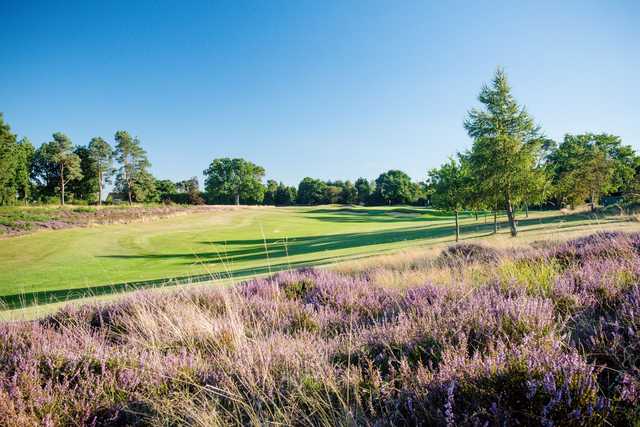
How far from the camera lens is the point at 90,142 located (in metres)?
68.2

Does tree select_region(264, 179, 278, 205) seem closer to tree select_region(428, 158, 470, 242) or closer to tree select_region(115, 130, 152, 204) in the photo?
tree select_region(115, 130, 152, 204)

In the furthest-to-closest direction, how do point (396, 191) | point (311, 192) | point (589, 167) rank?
point (311, 192)
point (396, 191)
point (589, 167)

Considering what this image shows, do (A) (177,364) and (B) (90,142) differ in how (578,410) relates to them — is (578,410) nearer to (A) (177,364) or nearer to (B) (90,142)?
(A) (177,364)

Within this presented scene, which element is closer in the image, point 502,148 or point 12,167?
point 502,148

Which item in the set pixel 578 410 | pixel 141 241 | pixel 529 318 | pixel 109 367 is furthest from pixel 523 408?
pixel 141 241

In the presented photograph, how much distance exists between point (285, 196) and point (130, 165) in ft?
183

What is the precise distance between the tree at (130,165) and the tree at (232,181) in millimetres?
22753

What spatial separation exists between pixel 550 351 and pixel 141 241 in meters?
32.6

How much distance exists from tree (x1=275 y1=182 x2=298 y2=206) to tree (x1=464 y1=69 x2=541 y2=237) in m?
93.2

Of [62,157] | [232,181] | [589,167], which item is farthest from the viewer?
[232,181]

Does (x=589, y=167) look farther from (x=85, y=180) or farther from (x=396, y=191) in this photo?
(x=85, y=180)

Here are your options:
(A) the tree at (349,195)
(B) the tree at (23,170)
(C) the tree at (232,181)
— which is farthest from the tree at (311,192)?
(B) the tree at (23,170)

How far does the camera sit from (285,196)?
386 feet

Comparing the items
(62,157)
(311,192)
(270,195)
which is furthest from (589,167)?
(270,195)
